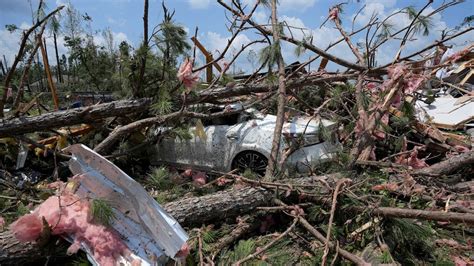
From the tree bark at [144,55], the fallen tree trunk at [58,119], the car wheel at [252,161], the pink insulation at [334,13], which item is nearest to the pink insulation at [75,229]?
the fallen tree trunk at [58,119]

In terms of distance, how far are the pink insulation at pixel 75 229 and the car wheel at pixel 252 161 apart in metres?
2.93

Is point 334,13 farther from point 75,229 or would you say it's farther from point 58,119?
point 75,229

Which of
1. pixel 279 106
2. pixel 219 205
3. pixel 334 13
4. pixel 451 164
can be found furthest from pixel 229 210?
pixel 334 13

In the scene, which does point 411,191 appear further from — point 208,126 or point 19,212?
point 19,212

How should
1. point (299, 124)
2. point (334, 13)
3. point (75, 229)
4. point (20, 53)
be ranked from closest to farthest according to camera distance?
point (75, 229) → point (20, 53) → point (299, 124) → point (334, 13)

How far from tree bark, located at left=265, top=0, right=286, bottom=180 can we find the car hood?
19.5 inches

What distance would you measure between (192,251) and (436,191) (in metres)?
2.60

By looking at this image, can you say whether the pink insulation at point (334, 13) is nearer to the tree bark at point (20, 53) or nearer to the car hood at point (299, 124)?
the car hood at point (299, 124)

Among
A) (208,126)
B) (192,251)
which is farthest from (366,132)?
(192,251)

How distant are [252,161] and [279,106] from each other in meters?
1.06

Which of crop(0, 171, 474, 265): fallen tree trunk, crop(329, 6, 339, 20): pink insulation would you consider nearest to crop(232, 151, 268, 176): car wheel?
crop(0, 171, 474, 265): fallen tree trunk

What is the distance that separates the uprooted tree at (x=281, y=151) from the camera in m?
3.32

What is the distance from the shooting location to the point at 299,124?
5.48 m

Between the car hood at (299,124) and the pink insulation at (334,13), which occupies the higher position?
the pink insulation at (334,13)
